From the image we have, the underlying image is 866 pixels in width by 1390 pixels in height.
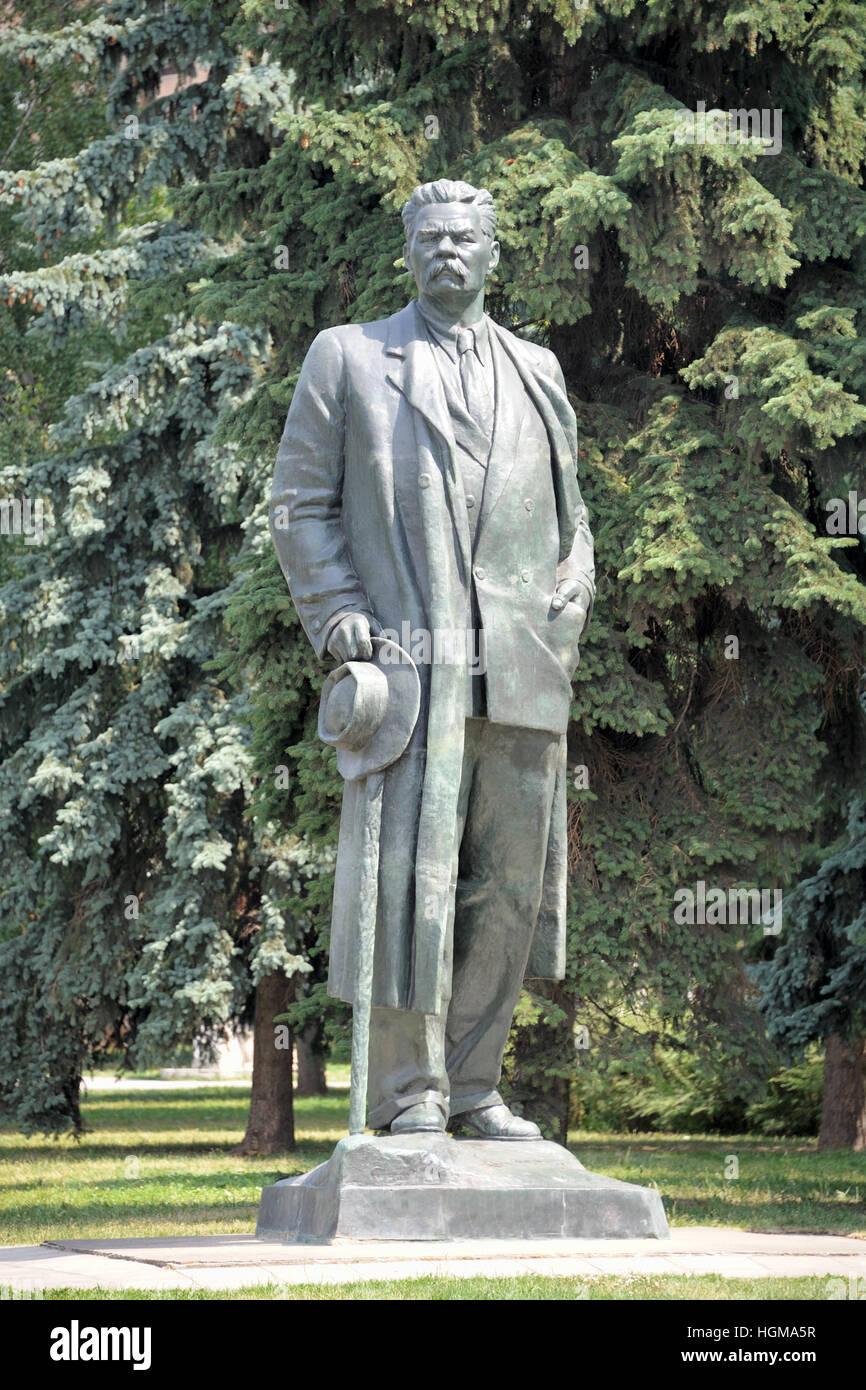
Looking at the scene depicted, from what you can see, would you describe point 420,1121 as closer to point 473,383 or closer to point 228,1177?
point 473,383


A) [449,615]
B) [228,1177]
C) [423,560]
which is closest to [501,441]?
[423,560]

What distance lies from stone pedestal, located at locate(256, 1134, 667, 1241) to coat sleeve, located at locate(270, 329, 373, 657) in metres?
1.58

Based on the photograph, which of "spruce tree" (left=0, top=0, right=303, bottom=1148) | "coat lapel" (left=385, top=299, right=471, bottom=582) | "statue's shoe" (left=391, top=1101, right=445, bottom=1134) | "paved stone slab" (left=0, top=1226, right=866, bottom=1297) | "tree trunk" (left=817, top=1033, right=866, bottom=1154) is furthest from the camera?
"tree trunk" (left=817, top=1033, right=866, bottom=1154)

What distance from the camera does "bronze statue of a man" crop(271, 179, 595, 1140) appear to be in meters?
5.91

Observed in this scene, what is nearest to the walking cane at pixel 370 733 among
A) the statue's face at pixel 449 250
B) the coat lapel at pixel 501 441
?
the coat lapel at pixel 501 441

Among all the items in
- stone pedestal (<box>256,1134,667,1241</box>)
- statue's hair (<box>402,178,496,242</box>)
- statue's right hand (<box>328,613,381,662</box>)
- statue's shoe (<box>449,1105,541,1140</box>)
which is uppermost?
statue's hair (<box>402,178,496,242</box>)

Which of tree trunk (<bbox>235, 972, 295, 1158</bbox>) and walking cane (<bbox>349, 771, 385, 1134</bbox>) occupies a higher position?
walking cane (<bbox>349, 771, 385, 1134</bbox>)

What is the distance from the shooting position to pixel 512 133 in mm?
12133

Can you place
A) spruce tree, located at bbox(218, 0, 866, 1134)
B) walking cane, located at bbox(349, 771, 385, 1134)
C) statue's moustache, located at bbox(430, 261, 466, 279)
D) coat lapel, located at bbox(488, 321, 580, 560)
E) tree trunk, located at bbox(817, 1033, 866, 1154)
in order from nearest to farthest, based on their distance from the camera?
walking cane, located at bbox(349, 771, 385, 1134) → statue's moustache, located at bbox(430, 261, 466, 279) → coat lapel, located at bbox(488, 321, 580, 560) → spruce tree, located at bbox(218, 0, 866, 1134) → tree trunk, located at bbox(817, 1033, 866, 1154)

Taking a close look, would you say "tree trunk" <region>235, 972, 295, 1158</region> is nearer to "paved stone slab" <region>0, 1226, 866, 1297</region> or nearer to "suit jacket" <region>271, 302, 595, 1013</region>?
"suit jacket" <region>271, 302, 595, 1013</region>

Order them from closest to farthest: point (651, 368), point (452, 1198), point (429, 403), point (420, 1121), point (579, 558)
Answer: point (452, 1198), point (420, 1121), point (429, 403), point (579, 558), point (651, 368)

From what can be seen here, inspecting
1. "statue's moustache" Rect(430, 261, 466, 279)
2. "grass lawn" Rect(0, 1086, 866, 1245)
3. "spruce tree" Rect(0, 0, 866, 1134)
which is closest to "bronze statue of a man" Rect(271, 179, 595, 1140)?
"statue's moustache" Rect(430, 261, 466, 279)

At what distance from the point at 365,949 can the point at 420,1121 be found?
0.53 meters

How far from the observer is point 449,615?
5.93 metres
